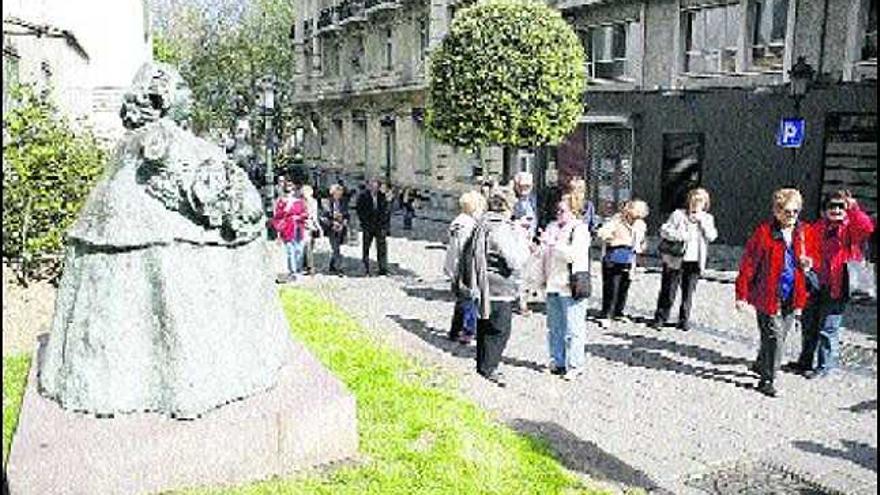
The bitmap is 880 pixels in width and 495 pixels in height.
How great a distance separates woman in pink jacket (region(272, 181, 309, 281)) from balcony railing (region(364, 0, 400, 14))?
64.2 feet

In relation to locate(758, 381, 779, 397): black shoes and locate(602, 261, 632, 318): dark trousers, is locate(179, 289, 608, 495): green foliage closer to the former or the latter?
locate(758, 381, 779, 397): black shoes

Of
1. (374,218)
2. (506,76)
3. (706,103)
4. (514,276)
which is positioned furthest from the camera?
(706,103)

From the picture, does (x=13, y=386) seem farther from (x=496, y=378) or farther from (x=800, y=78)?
(x=800, y=78)

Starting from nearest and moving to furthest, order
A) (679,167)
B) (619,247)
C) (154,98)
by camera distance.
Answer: (154,98) < (619,247) < (679,167)

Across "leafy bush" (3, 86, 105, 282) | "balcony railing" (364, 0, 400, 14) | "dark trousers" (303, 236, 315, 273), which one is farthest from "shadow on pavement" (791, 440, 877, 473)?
"balcony railing" (364, 0, 400, 14)

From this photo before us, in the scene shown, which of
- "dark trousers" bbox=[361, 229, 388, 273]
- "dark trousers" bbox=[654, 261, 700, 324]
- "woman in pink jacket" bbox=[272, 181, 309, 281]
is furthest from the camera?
"dark trousers" bbox=[361, 229, 388, 273]

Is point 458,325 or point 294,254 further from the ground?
point 294,254

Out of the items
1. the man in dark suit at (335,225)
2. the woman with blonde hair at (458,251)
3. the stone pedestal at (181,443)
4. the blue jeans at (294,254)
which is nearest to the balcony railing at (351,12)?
the man in dark suit at (335,225)

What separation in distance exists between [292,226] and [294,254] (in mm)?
478

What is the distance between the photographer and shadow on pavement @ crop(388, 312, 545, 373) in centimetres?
756

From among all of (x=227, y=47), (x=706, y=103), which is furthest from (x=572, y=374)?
(x=227, y=47)

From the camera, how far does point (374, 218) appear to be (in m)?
13.4

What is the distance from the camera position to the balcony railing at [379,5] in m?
30.5

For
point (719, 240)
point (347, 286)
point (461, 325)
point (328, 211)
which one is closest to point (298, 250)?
point (347, 286)
